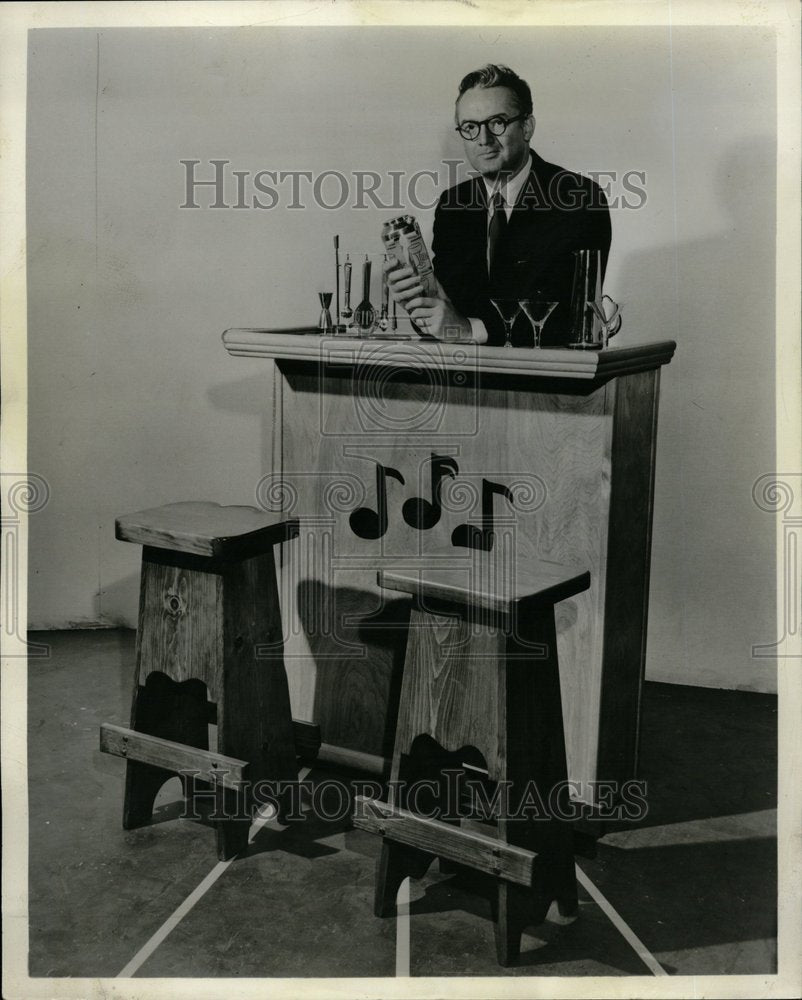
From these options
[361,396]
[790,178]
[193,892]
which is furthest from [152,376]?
[790,178]

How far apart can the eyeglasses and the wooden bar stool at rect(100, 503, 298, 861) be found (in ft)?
4.25

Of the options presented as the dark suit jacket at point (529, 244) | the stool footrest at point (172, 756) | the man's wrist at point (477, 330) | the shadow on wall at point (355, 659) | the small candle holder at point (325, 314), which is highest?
the dark suit jacket at point (529, 244)

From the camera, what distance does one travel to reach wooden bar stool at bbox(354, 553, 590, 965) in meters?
2.35

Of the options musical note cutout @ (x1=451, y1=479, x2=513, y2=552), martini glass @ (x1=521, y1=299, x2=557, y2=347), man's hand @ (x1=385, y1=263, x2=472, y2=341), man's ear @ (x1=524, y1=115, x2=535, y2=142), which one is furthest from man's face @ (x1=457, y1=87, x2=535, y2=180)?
musical note cutout @ (x1=451, y1=479, x2=513, y2=552)

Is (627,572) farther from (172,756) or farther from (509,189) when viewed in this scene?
(172,756)

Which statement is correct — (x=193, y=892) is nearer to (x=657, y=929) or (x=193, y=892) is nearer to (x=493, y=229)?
(x=657, y=929)

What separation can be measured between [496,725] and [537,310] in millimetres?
1072

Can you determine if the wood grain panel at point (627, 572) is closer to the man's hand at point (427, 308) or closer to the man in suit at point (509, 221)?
the man in suit at point (509, 221)

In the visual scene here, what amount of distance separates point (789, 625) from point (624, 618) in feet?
1.58

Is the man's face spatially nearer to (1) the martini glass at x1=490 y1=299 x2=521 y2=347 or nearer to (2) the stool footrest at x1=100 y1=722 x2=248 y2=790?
(1) the martini glass at x1=490 y1=299 x2=521 y2=347

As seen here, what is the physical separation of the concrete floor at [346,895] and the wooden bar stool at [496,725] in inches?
4.0

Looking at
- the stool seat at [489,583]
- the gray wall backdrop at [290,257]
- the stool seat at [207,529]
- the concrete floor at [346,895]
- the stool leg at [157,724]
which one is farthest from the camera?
the gray wall backdrop at [290,257]

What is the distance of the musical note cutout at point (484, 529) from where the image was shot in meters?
2.93

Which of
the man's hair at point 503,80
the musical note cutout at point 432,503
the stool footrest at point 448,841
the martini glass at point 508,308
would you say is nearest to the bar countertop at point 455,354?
the martini glass at point 508,308
